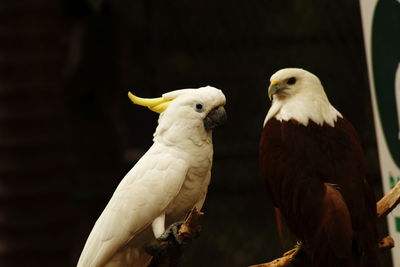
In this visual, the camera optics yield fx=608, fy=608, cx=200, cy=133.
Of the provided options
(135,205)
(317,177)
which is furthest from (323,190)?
(135,205)

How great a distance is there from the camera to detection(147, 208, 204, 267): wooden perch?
3.11 feet

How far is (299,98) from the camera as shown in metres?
1.01

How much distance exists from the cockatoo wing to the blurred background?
113 cm

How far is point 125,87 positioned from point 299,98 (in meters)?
1.29

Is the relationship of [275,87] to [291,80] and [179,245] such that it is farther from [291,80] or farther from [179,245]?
[179,245]

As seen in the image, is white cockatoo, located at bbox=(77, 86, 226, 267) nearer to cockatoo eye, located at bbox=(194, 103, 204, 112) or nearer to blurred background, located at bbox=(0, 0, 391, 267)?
cockatoo eye, located at bbox=(194, 103, 204, 112)

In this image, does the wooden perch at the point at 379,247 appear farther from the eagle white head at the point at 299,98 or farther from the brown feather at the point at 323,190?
the eagle white head at the point at 299,98

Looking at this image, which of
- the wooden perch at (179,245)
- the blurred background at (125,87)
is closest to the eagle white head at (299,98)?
the wooden perch at (179,245)

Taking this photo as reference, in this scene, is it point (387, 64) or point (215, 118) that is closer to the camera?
point (215, 118)

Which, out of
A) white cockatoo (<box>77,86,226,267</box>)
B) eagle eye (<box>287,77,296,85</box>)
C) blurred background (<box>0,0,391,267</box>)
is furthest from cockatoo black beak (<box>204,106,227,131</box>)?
blurred background (<box>0,0,391,267</box>)

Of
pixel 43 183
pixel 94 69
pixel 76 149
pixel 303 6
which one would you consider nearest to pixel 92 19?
pixel 94 69

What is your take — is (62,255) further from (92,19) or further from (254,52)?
(254,52)

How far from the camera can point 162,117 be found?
42.2 inches

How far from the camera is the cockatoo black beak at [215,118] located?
1026 mm
